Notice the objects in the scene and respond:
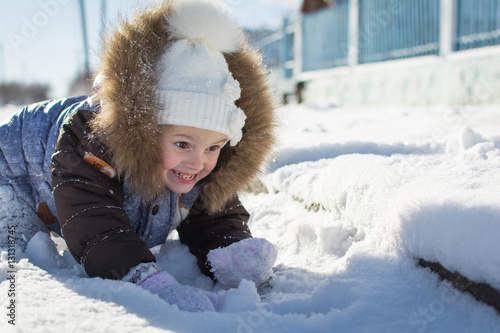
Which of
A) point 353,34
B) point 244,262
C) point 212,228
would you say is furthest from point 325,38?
point 244,262

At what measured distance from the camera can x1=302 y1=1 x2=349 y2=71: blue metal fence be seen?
7.69 m

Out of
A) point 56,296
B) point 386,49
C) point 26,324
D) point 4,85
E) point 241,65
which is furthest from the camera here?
point 4,85

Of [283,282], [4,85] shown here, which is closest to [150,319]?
[283,282]

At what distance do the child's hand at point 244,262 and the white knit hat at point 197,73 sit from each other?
42 cm

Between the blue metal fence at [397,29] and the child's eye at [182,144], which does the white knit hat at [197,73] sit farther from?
the blue metal fence at [397,29]

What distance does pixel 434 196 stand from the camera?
103cm

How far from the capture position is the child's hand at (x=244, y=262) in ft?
4.23

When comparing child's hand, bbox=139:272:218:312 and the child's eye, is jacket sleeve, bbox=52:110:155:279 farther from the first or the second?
the child's eye

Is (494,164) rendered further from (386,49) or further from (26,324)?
(386,49)

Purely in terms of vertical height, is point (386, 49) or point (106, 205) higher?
point (386, 49)

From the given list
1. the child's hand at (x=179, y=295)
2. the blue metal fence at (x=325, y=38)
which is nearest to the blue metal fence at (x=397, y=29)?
the blue metal fence at (x=325, y=38)

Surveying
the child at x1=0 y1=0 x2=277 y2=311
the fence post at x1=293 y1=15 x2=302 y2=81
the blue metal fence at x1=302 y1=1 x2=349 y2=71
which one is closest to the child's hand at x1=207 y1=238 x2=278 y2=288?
the child at x1=0 y1=0 x2=277 y2=311

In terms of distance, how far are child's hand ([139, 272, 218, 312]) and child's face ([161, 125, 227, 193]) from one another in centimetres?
41

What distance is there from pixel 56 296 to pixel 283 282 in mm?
635
